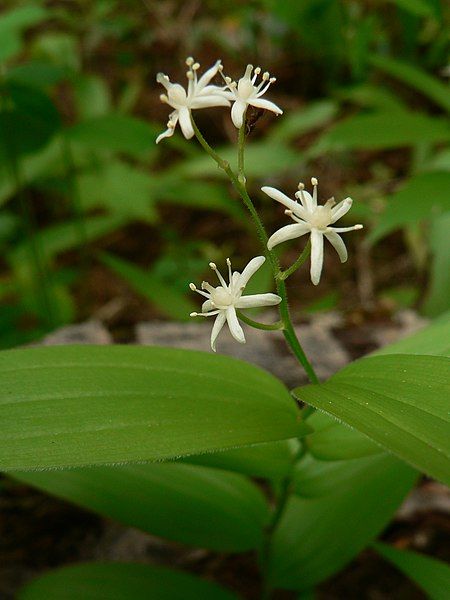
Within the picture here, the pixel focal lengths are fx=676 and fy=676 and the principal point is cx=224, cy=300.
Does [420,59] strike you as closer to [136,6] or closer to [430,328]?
[136,6]

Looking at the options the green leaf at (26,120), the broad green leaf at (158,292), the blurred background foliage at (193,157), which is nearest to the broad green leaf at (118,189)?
the blurred background foliage at (193,157)

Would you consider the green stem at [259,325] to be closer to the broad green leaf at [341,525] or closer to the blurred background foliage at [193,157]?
the broad green leaf at [341,525]

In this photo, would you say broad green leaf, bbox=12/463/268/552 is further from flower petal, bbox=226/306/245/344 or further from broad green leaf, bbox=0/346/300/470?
flower petal, bbox=226/306/245/344

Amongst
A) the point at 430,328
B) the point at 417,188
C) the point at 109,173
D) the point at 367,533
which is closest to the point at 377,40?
the point at 109,173

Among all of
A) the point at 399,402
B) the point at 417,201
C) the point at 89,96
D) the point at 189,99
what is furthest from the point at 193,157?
the point at 399,402

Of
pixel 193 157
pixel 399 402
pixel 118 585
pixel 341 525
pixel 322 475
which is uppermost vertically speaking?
pixel 399 402

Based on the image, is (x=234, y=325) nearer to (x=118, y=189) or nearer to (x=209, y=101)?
(x=209, y=101)
